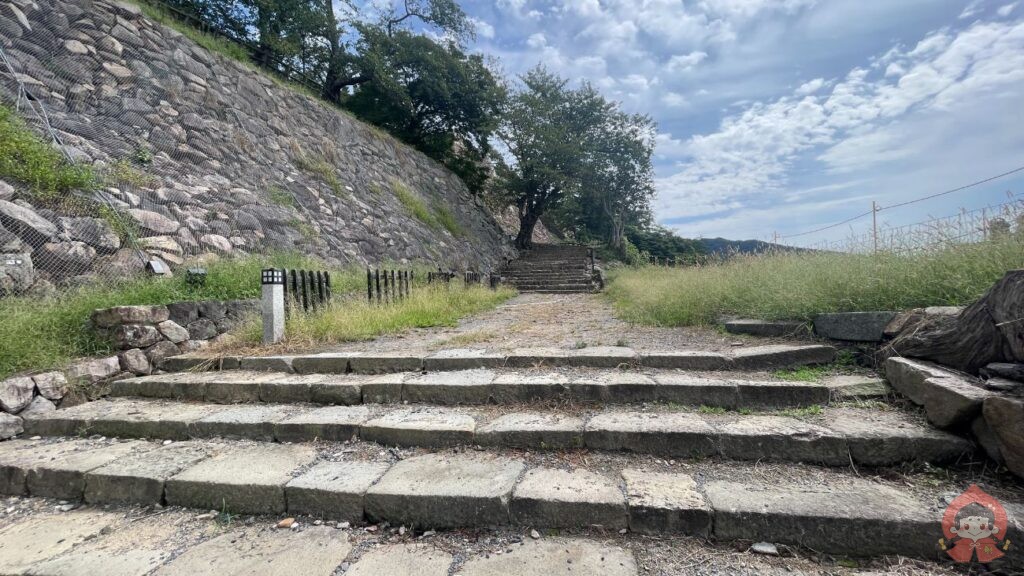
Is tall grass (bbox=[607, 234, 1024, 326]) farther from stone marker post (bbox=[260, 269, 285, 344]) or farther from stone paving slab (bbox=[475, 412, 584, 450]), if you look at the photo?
stone marker post (bbox=[260, 269, 285, 344])

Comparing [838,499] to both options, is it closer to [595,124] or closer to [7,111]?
[7,111]

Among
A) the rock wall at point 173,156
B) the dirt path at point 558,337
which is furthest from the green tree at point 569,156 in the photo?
the dirt path at point 558,337

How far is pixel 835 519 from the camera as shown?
156 cm

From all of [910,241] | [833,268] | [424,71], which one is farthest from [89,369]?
[424,71]

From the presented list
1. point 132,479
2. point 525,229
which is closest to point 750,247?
point 132,479

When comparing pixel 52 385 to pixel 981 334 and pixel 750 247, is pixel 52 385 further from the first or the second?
pixel 750 247

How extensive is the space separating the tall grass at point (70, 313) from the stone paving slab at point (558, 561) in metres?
3.79

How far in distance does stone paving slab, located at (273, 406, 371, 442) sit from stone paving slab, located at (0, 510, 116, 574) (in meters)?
0.81

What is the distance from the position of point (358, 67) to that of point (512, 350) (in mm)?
13849

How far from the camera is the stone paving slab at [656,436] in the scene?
2086mm

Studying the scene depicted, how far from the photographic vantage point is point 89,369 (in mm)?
3215

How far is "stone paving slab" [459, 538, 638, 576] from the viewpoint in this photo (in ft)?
4.84

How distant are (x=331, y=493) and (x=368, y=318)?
3.25m

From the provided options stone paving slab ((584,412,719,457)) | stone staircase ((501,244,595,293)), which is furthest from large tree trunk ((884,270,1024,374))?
stone staircase ((501,244,595,293))
